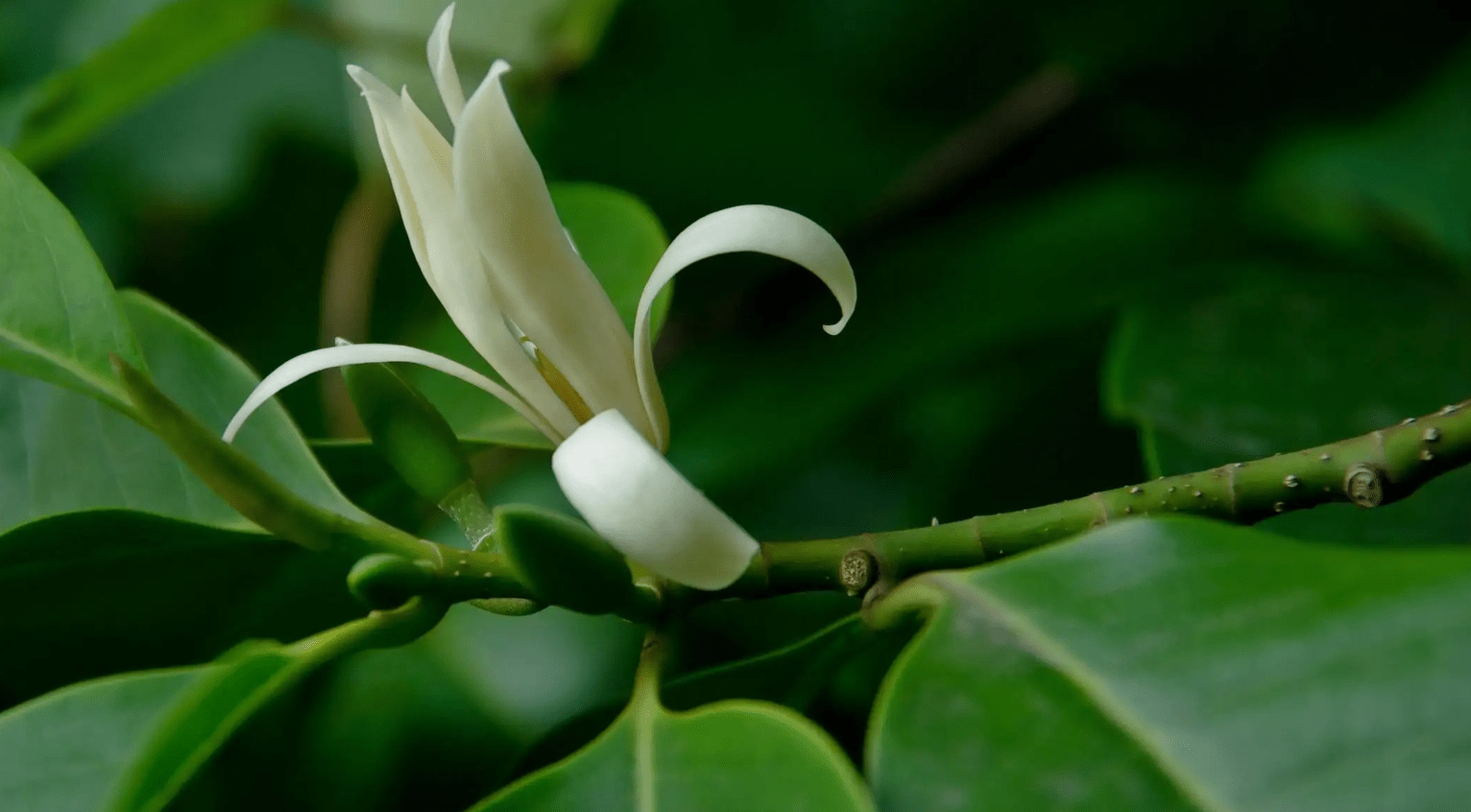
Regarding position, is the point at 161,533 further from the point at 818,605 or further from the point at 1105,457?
the point at 1105,457

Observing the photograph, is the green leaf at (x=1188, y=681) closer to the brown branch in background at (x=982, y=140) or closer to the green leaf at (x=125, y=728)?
the green leaf at (x=125, y=728)

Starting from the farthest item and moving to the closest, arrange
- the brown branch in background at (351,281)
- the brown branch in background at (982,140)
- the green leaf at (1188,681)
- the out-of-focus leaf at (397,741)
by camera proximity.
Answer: the brown branch in background at (982,140), the brown branch in background at (351,281), the out-of-focus leaf at (397,741), the green leaf at (1188,681)

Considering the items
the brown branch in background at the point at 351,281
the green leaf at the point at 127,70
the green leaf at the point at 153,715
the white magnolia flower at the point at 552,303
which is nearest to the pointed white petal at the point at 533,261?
the white magnolia flower at the point at 552,303

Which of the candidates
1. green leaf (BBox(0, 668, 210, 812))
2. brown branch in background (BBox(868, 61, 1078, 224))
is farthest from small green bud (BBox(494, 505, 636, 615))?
brown branch in background (BBox(868, 61, 1078, 224))

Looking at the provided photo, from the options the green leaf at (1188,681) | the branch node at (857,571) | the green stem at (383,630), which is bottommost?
the green leaf at (1188,681)

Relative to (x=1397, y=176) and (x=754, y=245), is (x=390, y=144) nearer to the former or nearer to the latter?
(x=754, y=245)

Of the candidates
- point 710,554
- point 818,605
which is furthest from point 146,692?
point 818,605

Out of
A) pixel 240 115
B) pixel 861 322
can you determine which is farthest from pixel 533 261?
pixel 240 115
